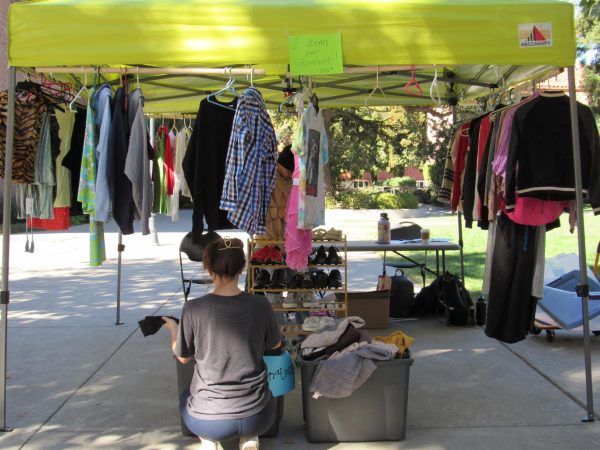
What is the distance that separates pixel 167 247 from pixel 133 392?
991cm

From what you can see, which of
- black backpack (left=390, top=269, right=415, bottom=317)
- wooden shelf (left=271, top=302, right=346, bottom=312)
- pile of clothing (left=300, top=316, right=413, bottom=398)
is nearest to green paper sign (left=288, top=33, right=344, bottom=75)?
pile of clothing (left=300, top=316, right=413, bottom=398)

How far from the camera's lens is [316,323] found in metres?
5.38

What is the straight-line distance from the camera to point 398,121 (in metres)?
27.2

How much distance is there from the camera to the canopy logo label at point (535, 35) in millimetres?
3793

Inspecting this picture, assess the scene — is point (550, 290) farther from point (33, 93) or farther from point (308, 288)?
point (33, 93)

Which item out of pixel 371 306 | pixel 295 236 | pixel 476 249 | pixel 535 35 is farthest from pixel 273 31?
pixel 476 249

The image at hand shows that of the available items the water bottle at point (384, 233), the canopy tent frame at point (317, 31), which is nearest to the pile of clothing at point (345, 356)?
the canopy tent frame at point (317, 31)

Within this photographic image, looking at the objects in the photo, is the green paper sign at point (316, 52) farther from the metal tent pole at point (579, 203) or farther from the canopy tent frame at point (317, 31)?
the metal tent pole at point (579, 203)

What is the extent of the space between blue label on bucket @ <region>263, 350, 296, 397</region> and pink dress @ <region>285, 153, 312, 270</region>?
4.37ft

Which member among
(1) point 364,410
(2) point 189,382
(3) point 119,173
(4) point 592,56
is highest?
(4) point 592,56

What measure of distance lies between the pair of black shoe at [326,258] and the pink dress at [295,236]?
2.53 ft

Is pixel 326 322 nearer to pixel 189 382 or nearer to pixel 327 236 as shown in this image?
pixel 327 236

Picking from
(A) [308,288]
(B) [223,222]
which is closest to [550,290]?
(A) [308,288]

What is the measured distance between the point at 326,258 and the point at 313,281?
0.24 meters
